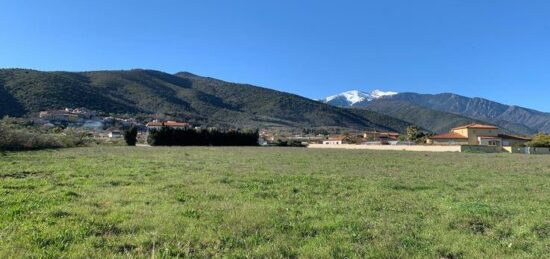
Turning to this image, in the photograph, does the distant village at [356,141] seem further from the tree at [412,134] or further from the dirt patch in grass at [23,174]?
the dirt patch in grass at [23,174]

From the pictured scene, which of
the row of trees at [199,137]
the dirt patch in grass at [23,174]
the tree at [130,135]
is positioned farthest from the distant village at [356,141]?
the dirt patch in grass at [23,174]

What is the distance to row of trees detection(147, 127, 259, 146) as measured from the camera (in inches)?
3327

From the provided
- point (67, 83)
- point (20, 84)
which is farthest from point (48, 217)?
point (67, 83)

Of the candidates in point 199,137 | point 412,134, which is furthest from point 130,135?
point 412,134

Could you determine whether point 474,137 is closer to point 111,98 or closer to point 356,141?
point 356,141

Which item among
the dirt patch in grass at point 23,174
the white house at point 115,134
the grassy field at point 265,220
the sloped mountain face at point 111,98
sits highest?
the sloped mountain face at point 111,98

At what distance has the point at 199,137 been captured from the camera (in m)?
88.9

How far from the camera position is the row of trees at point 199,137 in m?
84.5

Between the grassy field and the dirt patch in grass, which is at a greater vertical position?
the dirt patch in grass

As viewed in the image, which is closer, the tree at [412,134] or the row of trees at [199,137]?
the row of trees at [199,137]

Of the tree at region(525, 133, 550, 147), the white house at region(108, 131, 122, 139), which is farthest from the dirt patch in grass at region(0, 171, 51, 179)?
the white house at region(108, 131, 122, 139)

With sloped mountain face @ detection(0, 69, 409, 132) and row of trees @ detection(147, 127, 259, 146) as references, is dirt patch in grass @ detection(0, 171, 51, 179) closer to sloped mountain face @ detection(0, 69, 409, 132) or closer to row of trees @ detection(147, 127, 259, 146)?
row of trees @ detection(147, 127, 259, 146)

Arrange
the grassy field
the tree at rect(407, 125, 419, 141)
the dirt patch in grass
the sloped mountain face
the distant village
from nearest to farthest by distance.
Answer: the grassy field, the dirt patch in grass, the distant village, the tree at rect(407, 125, 419, 141), the sloped mountain face

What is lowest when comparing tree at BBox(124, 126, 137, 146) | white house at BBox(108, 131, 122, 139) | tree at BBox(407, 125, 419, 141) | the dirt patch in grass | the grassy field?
the grassy field
